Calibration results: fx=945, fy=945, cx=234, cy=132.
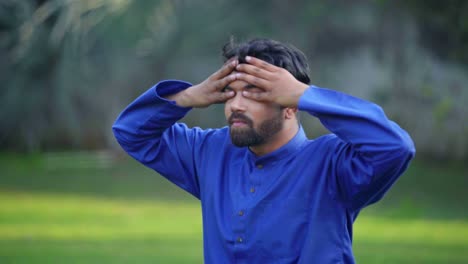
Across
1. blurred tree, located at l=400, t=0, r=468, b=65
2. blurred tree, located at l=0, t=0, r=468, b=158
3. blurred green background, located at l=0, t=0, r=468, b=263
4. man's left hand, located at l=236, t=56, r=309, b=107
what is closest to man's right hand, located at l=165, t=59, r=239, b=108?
man's left hand, located at l=236, t=56, r=309, b=107

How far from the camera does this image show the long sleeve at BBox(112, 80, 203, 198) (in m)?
3.84

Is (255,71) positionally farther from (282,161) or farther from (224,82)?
(282,161)

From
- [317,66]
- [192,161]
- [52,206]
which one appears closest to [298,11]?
[317,66]

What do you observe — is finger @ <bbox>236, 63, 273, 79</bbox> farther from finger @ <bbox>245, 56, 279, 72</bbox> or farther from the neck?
the neck

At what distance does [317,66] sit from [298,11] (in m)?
1.23

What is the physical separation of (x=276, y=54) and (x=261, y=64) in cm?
15

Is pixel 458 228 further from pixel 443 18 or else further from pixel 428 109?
pixel 428 109

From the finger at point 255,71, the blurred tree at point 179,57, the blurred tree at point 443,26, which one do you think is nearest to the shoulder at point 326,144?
the finger at point 255,71

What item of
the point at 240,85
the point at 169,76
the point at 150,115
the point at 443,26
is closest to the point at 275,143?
the point at 240,85

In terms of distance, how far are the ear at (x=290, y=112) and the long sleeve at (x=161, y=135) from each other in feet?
1.46

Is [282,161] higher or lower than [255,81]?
lower

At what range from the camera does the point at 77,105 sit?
805 inches

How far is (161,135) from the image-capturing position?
3.92 metres

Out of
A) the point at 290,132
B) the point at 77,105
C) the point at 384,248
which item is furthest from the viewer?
the point at 77,105
